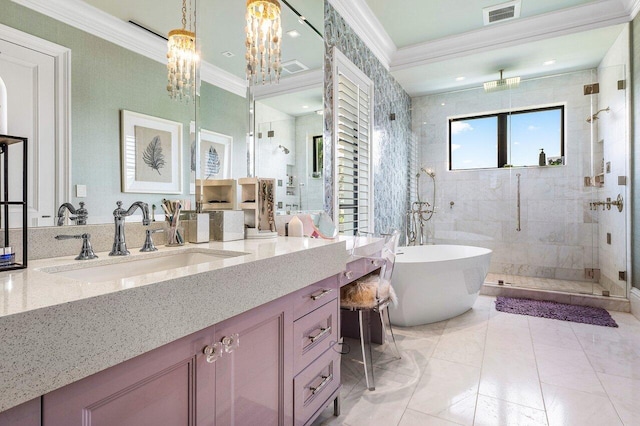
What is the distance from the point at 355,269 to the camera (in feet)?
6.51

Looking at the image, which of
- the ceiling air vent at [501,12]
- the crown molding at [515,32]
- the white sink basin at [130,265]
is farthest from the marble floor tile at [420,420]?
the crown molding at [515,32]

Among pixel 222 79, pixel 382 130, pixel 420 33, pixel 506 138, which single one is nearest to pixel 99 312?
pixel 222 79

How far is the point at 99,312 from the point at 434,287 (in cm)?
270

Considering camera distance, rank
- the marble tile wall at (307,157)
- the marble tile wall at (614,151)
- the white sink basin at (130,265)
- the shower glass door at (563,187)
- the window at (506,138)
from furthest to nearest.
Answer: the window at (506,138) → the shower glass door at (563,187) → the marble tile wall at (614,151) → the marble tile wall at (307,157) → the white sink basin at (130,265)

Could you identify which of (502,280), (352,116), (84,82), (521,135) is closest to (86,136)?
(84,82)

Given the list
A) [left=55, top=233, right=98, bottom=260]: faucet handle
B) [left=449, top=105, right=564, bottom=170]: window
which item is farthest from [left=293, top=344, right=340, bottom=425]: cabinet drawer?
[left=449, top=105, right=564, bottom=170]: window

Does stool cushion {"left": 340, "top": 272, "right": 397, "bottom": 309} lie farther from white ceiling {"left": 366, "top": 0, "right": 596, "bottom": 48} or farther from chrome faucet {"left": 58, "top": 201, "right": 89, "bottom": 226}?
white ceiling {"left": 366, "top": 0, "right": 596, "bottom": 48}

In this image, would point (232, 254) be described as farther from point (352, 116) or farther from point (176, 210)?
point (352, 116)

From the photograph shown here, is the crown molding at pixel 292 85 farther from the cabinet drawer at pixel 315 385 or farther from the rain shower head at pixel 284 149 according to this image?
the cabinet drawer at pixel 315 385

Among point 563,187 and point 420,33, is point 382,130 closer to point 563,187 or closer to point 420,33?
point 420,33

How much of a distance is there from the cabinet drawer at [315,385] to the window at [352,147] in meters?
1.36

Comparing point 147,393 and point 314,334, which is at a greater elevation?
point 147,393

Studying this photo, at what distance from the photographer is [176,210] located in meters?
1.59

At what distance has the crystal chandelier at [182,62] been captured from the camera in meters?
1.60
